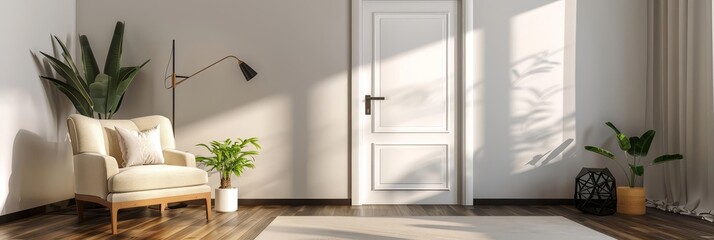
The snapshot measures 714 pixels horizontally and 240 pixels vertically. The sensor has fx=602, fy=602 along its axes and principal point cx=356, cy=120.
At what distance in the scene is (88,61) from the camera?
5051 mm

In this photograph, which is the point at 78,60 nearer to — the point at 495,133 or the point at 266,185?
the point at 266,185

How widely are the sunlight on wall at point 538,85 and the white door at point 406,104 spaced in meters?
0.55

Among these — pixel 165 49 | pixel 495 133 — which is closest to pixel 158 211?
pixel 165 49

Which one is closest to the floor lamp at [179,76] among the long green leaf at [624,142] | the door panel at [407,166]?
the door panel at [407,166]

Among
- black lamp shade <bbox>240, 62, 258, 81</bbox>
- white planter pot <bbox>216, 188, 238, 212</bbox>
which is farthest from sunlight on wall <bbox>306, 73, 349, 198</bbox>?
white planter pot <bbox>216, 188, 238, 212</bbox>

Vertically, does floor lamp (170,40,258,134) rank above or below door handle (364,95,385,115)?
above

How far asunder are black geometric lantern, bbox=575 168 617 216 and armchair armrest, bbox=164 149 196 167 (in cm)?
306

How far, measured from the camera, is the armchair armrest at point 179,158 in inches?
179

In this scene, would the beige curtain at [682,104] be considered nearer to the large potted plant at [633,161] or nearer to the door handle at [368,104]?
the large potted plant at [633,161]

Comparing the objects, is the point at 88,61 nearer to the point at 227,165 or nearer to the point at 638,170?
the point at 227,165

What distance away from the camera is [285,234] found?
374cm

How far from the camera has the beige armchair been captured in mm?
3910

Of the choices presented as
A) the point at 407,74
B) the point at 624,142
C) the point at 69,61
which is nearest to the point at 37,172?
the point at 69,61

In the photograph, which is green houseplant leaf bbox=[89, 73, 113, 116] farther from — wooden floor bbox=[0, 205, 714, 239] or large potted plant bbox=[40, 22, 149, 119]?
wooden floor bbox=[0, 205, 714, 239]
